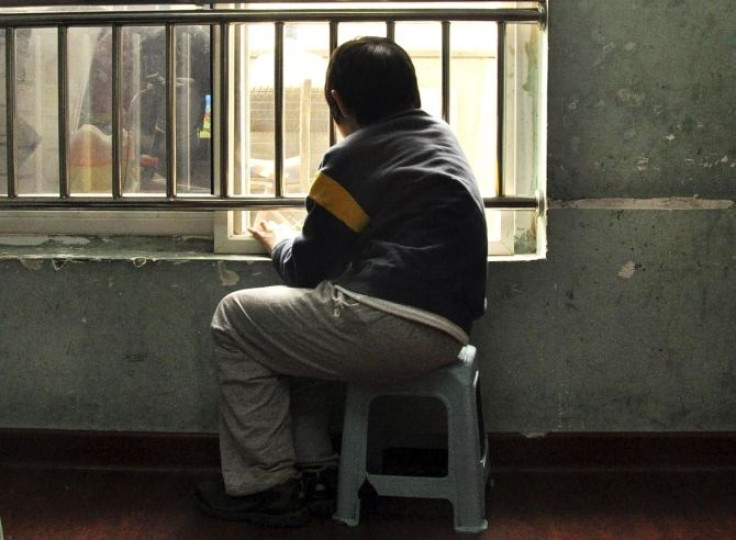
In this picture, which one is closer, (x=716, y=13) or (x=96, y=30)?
(x=716, y=13)

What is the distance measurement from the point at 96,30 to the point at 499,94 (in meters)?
1.12

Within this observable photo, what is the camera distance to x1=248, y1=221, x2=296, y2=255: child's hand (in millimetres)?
2426

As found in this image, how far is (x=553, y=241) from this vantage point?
2418 mm

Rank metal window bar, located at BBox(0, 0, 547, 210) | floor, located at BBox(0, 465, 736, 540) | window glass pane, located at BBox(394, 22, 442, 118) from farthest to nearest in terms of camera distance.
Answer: window glass pane, located at BBox(394, 22, 442, 118) < metal window bar, located at BBox(0, 0, 547, 210) < floor, located at BBox(0, 465, 736, 540)

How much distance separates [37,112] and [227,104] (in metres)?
0.58

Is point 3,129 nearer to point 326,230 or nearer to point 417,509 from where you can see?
point 326,230

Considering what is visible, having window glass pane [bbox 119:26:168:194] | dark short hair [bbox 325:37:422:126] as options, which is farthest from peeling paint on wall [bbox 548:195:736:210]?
window glass pane [bbox 119:26:168:194]

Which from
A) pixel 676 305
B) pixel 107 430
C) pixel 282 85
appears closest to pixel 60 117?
pixel 282 85

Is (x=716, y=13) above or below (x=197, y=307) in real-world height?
above

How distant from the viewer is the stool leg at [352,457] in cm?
208

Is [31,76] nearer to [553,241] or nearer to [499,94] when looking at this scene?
[499,94]

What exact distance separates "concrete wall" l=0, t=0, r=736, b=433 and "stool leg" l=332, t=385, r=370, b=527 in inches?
18.6

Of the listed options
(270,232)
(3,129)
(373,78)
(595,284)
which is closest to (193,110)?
(270,232)

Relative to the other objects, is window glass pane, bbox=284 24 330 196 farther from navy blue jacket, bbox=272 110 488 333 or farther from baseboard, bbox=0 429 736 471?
baseboard, bbox=0 429 736 471
